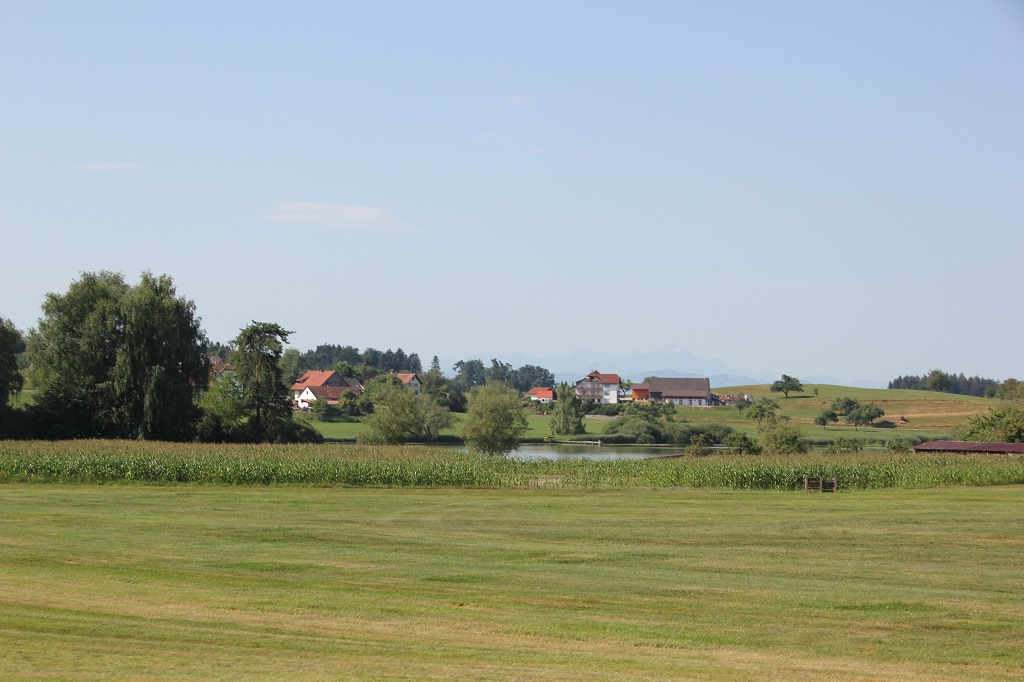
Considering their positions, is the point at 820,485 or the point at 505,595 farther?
the point at 820,485

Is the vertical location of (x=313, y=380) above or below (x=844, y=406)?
above

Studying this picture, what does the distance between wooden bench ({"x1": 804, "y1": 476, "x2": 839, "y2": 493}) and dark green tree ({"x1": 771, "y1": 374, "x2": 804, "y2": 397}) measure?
439 feet

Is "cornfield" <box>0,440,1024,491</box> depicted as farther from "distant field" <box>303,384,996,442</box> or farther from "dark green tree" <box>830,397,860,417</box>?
"dark green tree" <box>830,397,860,417</box>

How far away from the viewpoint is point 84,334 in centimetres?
6556

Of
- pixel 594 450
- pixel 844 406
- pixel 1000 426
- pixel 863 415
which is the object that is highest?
pixel 844 406

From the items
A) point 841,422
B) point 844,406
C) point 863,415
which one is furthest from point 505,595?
point 844,406

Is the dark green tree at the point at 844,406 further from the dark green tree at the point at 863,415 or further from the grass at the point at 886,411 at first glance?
the grass at the point at 886,411

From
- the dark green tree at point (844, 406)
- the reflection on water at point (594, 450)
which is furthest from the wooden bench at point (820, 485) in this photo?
the dark green tree at point (844, 406)

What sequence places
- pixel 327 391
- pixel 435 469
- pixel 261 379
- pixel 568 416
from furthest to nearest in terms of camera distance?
1. pixel 327 391
2. pixel 568 416
3. pixel 261 379
4. pixel 435 469

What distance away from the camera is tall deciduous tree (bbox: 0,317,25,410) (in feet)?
205

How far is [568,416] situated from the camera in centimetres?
12606

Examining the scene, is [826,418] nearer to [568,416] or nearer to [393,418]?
[568,416]

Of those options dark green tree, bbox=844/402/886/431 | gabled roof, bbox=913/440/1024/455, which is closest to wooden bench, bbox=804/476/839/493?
gabled roof, bbox=913/440/1024/455

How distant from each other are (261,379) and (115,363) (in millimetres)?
10058
